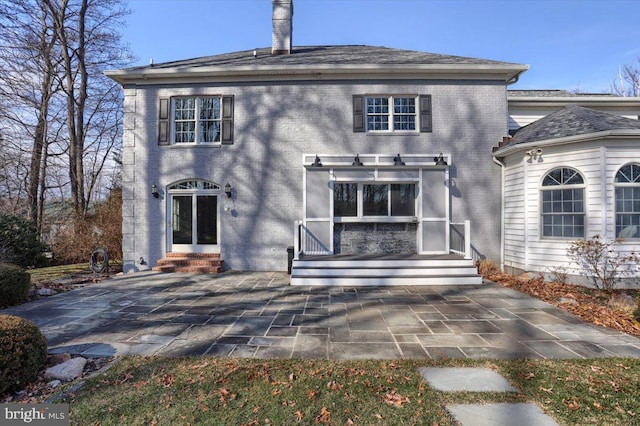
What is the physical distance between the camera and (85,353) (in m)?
3.85

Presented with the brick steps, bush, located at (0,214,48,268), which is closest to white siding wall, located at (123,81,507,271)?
the brick steps

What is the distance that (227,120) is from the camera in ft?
Result: 30.9

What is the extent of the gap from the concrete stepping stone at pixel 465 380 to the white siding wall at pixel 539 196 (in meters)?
6.20

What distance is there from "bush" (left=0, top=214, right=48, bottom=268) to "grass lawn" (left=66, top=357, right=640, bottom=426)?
36.7ft

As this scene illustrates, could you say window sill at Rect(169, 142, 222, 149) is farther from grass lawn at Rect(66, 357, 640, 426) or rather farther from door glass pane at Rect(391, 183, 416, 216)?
grass lawn at Rect(66, 357, 640, 426)

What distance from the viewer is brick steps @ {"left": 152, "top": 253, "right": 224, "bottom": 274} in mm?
8922

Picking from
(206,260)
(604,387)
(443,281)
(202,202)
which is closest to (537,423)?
(604,387)

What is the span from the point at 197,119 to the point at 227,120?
106cm

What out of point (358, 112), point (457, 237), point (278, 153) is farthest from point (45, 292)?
point (457, 237)

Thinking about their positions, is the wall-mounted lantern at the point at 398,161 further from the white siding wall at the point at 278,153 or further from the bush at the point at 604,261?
the bush at the point at 604,261

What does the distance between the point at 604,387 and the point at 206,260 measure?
29.7 feet

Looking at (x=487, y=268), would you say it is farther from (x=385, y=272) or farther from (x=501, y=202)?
(x=385, y=272)

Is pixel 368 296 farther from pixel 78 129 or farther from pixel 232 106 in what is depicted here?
pixel 78 129

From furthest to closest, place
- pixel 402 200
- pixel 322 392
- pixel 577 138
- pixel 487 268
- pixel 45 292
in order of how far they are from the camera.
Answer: pixel 402 200
pixel 487 268
pixel 577 138
pixel 45 292
pixel 322 392
